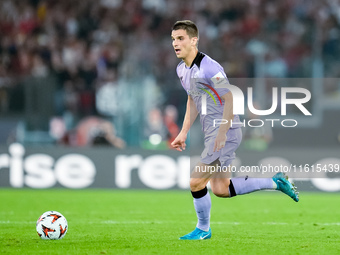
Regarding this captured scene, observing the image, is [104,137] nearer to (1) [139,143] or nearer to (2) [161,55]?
(1) [139,143]

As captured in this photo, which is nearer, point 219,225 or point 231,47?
point 219,225

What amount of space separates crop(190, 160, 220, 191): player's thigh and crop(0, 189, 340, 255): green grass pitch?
0.60m

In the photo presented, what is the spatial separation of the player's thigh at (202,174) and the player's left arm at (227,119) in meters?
0.19

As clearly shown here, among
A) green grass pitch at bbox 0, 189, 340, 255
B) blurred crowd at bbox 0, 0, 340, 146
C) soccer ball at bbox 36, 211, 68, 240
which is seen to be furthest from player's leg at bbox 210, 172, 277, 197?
blurred crowd at bbox 0, 0, 340, 146

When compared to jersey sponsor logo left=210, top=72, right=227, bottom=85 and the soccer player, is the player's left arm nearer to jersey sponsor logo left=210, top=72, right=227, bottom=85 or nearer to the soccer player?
the soccer player

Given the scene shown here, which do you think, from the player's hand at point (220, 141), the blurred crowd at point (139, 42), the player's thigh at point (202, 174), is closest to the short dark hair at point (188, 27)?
the player's hand at point (220, 141)

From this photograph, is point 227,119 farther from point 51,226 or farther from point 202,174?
point 51,226

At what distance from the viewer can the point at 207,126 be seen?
24.5 feet

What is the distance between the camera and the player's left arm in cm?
706

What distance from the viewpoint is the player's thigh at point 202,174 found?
7.23 metres

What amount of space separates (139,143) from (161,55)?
226cm

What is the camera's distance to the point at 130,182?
1416cm

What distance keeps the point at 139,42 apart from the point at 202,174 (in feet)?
27.9

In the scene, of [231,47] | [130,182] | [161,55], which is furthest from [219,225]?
[231,47]
